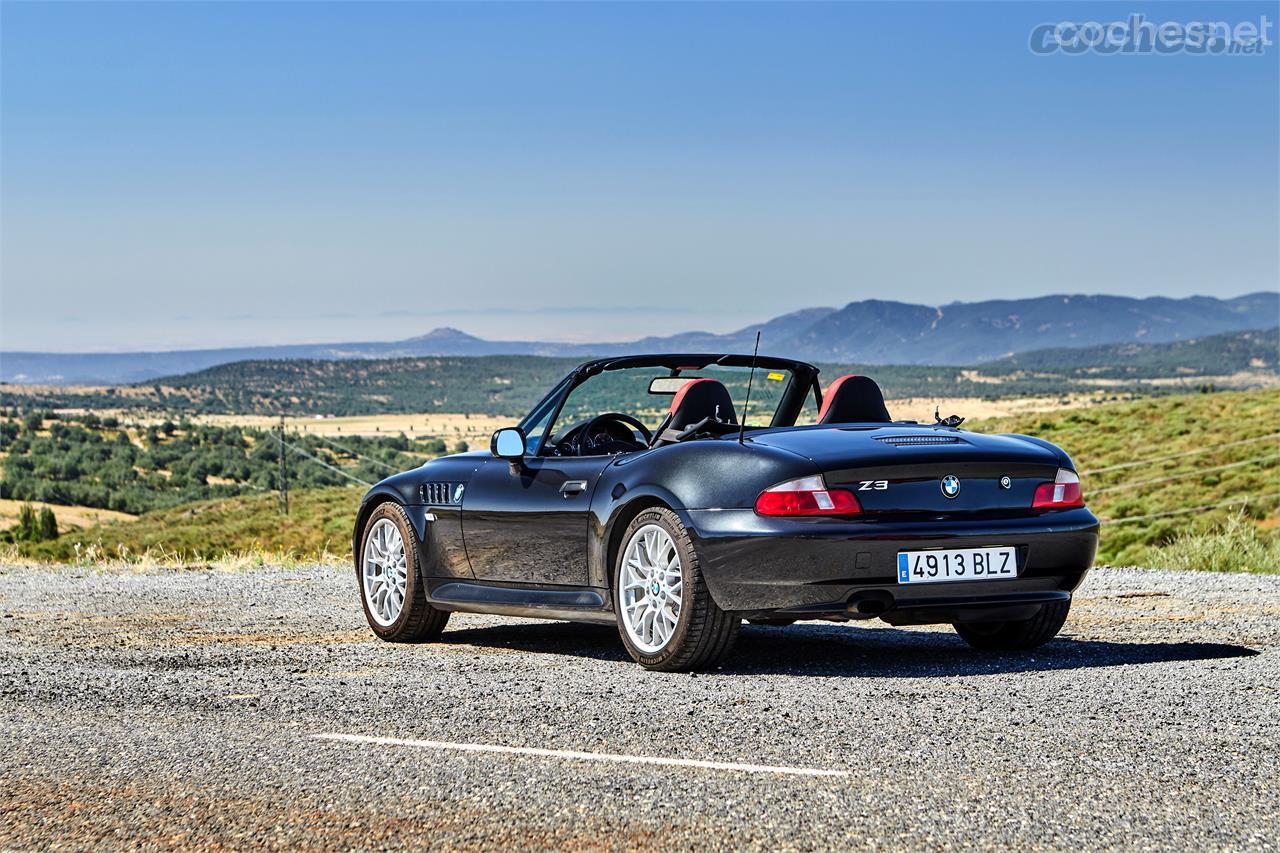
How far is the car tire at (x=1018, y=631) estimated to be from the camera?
305 inches

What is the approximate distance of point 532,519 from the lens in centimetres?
814

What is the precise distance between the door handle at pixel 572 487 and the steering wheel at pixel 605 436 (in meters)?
0.33

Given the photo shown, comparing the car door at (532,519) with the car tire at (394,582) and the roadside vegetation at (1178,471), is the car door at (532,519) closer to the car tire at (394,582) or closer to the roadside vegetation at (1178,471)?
the car tire at (394,582)

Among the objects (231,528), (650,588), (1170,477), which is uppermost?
(650,588)

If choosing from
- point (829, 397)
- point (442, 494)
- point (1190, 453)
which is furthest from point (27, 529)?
point (829, 397)

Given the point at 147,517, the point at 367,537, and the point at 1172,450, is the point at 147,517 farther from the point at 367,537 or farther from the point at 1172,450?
the point at 367,537

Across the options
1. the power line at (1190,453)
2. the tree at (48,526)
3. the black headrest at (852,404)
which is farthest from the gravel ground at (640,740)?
the tree at (48,526)

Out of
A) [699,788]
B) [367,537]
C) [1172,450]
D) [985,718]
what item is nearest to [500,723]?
[699,788]

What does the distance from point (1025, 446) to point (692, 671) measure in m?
1.94

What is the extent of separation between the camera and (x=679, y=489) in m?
7.16

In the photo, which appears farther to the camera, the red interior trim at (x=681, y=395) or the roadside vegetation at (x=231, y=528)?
the roadside vegetation at (x=231, y=528)

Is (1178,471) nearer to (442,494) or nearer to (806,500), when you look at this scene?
(442,494)

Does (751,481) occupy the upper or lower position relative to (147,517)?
upper

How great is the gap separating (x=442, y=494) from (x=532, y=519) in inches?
33.6
